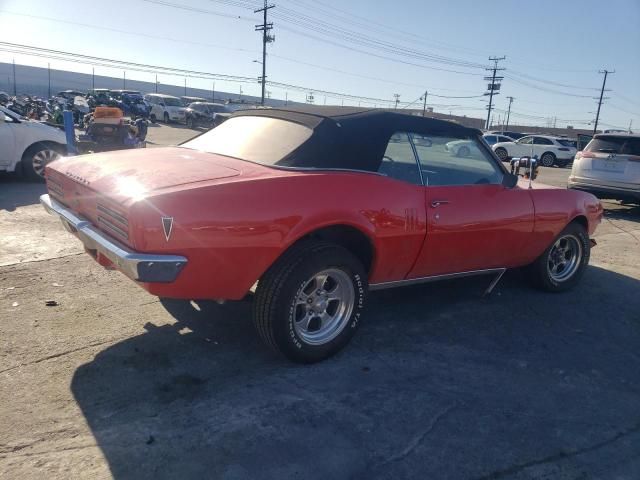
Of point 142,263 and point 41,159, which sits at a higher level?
point 142,263

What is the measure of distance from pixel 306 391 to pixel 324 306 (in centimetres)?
60

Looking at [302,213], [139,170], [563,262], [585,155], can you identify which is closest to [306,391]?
[302,213]

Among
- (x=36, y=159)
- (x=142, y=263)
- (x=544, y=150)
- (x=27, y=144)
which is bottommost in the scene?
(x=36, y=159)

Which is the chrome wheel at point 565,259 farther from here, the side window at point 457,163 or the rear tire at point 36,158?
the rear tire at point 36,158

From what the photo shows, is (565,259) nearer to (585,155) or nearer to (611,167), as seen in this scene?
(611,167)

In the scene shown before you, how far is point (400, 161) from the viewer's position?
3525 mm


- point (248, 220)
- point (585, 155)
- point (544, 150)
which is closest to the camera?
point (248, 220)

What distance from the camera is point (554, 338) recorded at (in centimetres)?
392

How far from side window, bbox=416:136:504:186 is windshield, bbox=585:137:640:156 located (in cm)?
707

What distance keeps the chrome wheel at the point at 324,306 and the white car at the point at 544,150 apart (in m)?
24.4

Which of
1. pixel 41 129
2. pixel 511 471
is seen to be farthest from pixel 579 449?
pixel 41 129

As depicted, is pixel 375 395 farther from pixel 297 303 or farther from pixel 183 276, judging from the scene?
pixel 183 276

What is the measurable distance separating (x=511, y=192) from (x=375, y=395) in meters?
2.17

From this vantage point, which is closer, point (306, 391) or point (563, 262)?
point (306, 391)
